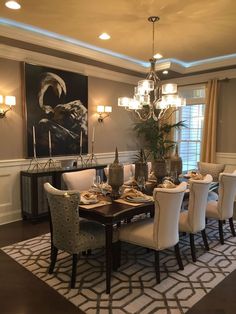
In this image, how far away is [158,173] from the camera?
370cm

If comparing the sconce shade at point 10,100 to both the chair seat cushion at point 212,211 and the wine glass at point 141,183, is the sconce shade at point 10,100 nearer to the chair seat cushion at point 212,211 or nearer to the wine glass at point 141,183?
the wine glass at point 141,183

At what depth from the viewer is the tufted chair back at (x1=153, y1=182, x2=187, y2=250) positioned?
8.64 feet

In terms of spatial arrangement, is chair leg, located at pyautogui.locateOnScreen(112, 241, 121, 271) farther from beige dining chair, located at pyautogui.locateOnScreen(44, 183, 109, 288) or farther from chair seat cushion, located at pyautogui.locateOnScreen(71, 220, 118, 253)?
beige dining chair, located at pyautogui.locateOnScreen(44, 183, 109, 288)

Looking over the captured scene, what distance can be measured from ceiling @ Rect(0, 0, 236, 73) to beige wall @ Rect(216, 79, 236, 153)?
1.10m

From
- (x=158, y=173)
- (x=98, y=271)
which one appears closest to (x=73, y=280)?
(x=98, y=271)

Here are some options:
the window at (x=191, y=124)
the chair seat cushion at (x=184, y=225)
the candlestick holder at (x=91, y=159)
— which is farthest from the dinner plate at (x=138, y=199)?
the window at (x=191, y=124)

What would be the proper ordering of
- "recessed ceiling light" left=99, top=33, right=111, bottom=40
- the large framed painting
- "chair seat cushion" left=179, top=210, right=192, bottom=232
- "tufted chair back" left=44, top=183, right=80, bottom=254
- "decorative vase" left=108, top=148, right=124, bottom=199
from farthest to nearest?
the large framed painting → "recessed ceiling light" left=99, top=33, right=111, bottom=40 → "chair seat cushion" left=179, top=210, right=192, bottom=232 → "decorative vase" left=108, top=148, right=124, bottom=199 → "tufted chair back" left=44, top=183, right=80, bottom=254

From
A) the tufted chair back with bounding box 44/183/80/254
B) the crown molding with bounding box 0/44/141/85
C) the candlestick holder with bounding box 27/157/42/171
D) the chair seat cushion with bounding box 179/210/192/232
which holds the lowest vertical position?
the chair seat cushion with bounding box 179/210/192/232

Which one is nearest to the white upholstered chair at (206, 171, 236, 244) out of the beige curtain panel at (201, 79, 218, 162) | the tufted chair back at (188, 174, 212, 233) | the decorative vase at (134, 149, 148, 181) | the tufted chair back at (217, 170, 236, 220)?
the tufted chair back at (217, 170, 236, 220)

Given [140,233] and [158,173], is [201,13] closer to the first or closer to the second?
[158,173]

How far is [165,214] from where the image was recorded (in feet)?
8.82

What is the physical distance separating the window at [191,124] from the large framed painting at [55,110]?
265cm

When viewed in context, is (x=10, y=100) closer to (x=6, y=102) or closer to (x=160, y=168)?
(x=6, y=102)

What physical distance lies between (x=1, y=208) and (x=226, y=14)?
14.6 feet
